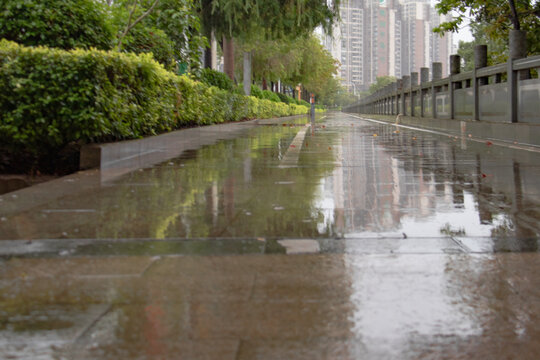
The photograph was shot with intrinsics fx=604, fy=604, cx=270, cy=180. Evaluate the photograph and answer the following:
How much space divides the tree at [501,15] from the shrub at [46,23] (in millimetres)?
16838

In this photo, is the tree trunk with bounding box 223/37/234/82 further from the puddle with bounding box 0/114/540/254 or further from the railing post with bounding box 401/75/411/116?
the puddle with bounding box 0/114/540/254

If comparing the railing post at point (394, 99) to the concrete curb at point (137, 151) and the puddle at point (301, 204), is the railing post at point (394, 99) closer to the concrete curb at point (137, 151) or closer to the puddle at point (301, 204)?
the concrete curb at point (137, 151)

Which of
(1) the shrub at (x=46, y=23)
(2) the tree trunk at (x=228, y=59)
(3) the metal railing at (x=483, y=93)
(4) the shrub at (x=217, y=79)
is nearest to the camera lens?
(1) the shrub at (x=46, y=23)

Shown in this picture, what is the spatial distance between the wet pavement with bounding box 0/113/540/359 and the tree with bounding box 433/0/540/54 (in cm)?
1841

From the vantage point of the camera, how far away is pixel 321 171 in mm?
8391

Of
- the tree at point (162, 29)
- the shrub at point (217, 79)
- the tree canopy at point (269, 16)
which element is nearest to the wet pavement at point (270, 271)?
the tree at point (162, 29)

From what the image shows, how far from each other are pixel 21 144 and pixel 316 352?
7139mm

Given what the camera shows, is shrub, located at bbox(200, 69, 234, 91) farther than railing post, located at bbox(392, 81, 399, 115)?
No

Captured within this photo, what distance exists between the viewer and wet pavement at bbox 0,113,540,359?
2586 millimetres

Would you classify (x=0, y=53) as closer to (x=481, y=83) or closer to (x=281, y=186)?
(x=281, y=186)

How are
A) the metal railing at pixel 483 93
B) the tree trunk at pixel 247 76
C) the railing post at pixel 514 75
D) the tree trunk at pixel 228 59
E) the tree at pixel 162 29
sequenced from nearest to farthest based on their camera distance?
the tree at pixel 162 29
the metal railing at pixel 483 93
the railing post at pixel 514 75
the tree trunk at pixel 228 59
the tree trunk at pixel 247 76

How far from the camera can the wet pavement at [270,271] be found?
259 centimetres

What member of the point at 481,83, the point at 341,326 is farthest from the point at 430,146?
the point at 341,326

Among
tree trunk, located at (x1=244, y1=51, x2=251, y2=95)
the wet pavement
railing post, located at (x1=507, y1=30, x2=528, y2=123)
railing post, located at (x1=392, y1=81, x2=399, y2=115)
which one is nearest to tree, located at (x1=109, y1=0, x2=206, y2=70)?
the wet pavement
